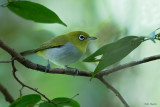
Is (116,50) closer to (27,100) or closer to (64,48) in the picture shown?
(27,100)

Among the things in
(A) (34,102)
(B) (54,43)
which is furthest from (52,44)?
(A) (34,102)

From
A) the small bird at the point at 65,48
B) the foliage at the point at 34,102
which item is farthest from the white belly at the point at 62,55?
the foliage at the point at 34,102

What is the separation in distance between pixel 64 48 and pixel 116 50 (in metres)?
0.88

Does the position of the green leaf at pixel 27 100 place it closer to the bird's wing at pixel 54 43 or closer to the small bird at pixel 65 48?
the small bird at pixel 65 48

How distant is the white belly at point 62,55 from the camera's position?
1504mm

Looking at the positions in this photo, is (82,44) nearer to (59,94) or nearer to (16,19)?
(59,94)

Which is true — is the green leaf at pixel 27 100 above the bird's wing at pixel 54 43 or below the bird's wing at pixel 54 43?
above

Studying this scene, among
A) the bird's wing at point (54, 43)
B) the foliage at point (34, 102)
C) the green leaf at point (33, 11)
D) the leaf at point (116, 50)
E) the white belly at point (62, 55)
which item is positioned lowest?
the white belly at point (62, 55)

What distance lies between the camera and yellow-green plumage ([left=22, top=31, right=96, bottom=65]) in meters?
1.50

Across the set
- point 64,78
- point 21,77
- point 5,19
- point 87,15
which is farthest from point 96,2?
point 5,19

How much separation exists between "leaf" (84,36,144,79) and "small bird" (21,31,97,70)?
64 centimetres

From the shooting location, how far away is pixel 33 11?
2.61 feet

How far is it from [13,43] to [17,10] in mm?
930

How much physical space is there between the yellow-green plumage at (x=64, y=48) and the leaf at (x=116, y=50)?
657mm
